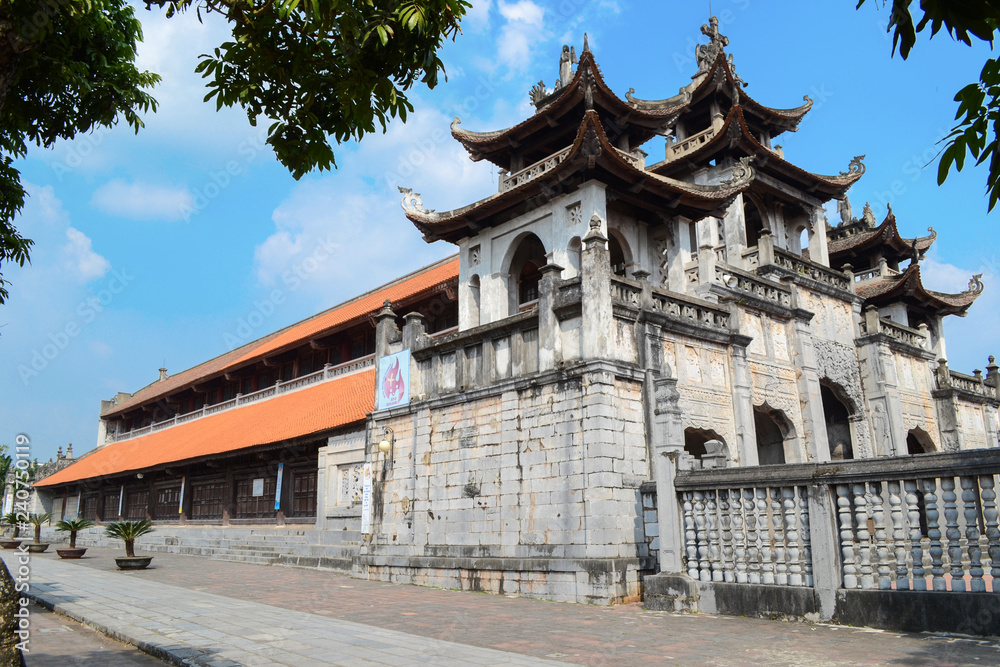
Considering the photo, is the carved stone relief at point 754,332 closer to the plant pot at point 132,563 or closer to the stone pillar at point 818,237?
the stone pillar at point 818,237

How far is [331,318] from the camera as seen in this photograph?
3053cm

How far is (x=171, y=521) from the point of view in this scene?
29.4m

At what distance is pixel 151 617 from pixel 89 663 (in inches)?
94.7

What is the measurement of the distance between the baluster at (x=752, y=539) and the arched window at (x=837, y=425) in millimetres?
11823

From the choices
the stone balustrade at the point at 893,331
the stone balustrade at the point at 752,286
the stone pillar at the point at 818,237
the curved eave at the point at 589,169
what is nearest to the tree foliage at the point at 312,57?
the curved eave at the point at 589,169

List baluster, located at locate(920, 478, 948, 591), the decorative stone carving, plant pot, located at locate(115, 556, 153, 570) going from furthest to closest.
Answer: the decorative stone carving, plant pot, located at locate(115, 556, 153, 570), baluster, located at locate(920, 478, 948, 591)

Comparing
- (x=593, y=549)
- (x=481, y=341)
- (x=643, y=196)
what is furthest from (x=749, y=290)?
(x=593, y=549)

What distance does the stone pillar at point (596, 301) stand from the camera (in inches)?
500

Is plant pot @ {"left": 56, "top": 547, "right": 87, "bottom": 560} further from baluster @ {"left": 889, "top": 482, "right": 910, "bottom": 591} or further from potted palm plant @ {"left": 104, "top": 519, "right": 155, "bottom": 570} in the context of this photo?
baluster @ {"left": 889, "top": 482, "right": 910, "bottom": 591}

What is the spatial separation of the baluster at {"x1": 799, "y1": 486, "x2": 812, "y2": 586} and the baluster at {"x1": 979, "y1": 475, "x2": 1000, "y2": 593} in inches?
74.9

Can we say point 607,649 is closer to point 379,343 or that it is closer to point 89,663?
point 89,663

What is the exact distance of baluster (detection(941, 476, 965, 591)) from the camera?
283 inches

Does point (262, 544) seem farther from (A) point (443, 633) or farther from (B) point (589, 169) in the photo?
(A) point (443, 633)

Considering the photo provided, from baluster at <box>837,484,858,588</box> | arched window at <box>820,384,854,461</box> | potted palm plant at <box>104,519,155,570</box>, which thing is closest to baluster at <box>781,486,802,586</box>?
baluster at <box>837,484,858,588</box>
